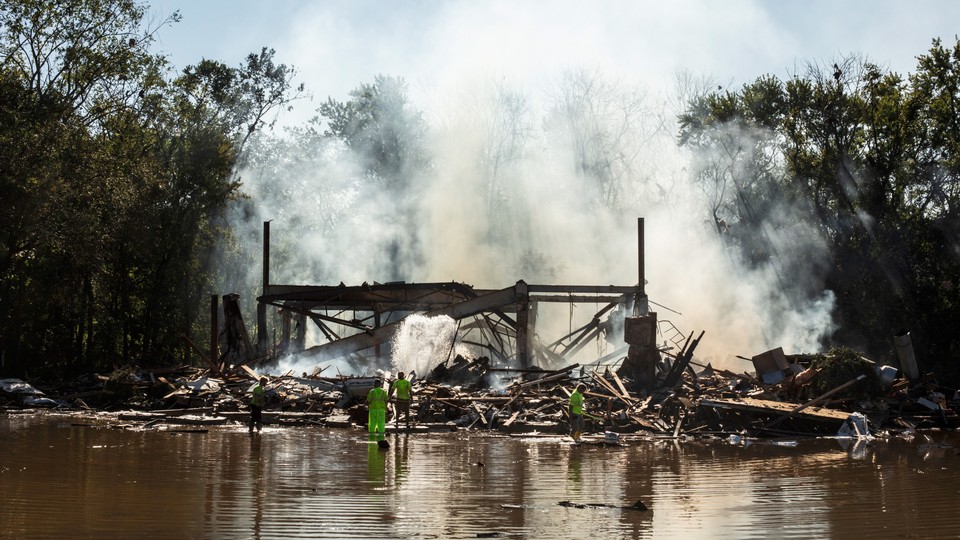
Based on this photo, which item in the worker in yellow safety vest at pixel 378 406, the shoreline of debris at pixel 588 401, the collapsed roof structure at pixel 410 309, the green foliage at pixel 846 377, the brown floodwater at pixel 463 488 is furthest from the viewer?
the collapsed roof structure at pixel 410 309

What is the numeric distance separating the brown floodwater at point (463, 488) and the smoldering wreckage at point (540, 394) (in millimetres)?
1854

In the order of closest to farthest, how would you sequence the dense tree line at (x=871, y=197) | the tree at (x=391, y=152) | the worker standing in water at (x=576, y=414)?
the worker standing in water at (x=576, y=414) < the dense tree line at (x=871, y=197) < the tree at (x=391, y=152)

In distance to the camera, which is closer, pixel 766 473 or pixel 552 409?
pixel 766 473

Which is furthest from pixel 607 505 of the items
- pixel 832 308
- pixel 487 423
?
pixel 832 308

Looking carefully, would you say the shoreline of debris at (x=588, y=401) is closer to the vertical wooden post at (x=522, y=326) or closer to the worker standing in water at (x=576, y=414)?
the worker standing in water at (x=576, y=414)

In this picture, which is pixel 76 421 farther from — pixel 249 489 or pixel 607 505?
pixel 607 505

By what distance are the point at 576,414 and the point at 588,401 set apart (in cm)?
421

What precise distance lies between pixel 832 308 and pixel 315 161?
4950 cm

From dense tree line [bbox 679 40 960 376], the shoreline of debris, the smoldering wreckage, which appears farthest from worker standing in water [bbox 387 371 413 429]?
dense tree line [bbox 679 40 960 376]

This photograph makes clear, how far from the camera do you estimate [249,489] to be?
14.3m

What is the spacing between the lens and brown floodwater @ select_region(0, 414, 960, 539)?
1141 cm

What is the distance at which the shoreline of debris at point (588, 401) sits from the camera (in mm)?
25000

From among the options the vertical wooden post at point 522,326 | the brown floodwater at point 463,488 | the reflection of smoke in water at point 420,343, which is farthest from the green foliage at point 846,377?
the reflection of smoke in water at point 420,343

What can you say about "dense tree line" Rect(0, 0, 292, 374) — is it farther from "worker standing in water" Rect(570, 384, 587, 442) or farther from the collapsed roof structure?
"worker standing in water" Rect(570, 384, 587, 442)
